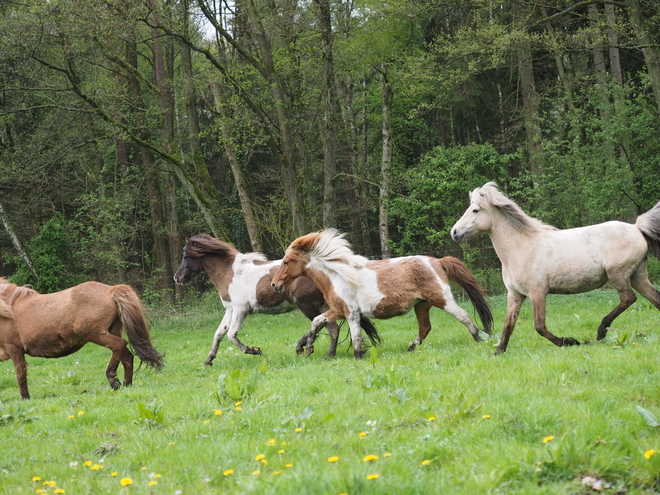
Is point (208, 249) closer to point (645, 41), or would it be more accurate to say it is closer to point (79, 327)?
point (79, 327)

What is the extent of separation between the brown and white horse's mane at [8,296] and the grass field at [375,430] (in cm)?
220

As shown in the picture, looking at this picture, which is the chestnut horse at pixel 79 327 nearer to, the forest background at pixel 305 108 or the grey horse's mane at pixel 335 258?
the grey horse's mane at pixel 335 258

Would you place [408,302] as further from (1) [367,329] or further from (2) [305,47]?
(2) [305,47]

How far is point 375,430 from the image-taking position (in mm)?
5090

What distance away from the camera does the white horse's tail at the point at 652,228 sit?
27.3 ft

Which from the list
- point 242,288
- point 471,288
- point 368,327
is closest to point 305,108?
point 242,288

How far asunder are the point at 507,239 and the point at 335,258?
285 cm

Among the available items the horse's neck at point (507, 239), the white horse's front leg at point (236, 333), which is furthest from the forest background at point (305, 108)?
the horse's neck at point (507, 239)

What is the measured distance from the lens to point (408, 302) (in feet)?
33.7

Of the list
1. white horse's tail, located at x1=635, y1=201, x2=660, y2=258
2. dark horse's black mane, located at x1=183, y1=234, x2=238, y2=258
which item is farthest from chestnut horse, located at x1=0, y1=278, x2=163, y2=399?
→ white horse's tail, located at x1=635, y1=201, x2=660, y2=258

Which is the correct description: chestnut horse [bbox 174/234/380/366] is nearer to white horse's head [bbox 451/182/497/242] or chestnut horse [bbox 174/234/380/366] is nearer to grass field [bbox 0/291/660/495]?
grass field [bbox 0/291/660/495]

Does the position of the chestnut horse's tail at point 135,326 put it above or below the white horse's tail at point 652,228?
below

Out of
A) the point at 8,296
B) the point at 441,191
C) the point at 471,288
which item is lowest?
the point at 471,288

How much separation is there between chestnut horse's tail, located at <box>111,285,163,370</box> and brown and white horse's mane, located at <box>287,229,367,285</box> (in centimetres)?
257
